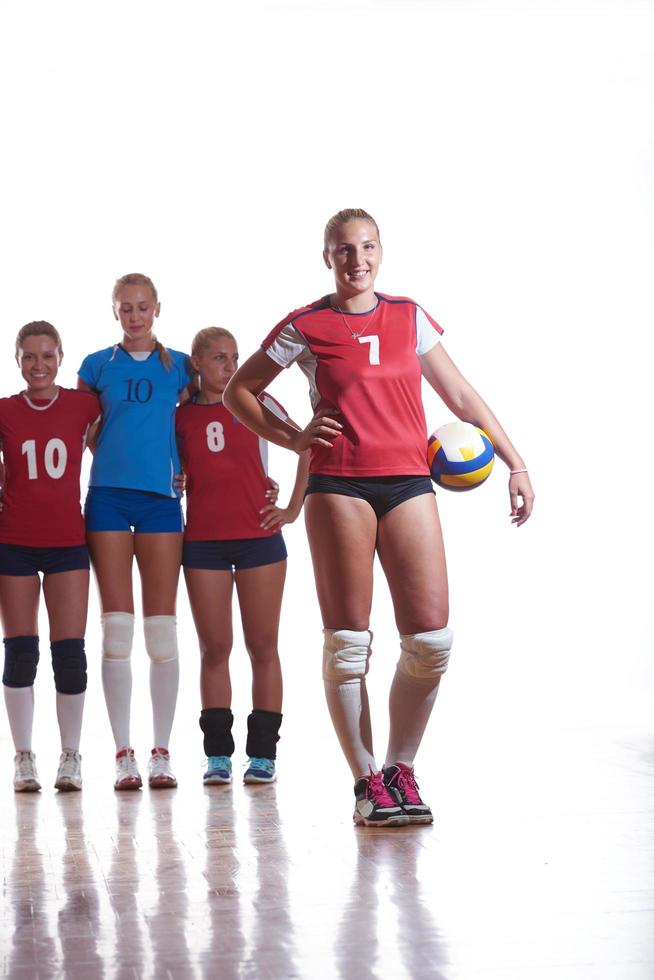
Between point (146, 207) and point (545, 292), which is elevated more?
point (146, 207)

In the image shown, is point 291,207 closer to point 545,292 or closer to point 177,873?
point 545,292

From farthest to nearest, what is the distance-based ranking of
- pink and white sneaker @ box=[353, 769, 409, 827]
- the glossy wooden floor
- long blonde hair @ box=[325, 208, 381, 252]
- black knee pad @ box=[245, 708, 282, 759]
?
black knee pad @ box=[245, 708, 282, 759], long blonde hair @ box=[325, 208, 381, 252], pink and white sneaker @ box=[353, 769, 409, 827], the glossy wooden floor

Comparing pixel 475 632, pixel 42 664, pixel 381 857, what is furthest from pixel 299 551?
pixel 381 857

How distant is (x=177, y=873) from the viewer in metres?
2.32

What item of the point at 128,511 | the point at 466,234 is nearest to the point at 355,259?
the point at 128,511

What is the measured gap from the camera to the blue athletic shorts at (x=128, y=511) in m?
3.45

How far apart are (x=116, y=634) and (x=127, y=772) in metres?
0.37

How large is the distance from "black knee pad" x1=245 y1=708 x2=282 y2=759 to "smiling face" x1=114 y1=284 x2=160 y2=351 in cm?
108

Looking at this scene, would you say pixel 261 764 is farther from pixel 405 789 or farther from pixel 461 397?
pixel 461 397

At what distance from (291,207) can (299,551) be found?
1.46m

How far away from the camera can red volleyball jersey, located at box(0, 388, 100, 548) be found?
135 inches

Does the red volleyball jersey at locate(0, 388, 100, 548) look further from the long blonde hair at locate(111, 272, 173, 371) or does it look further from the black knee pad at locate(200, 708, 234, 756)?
the black knee pad at locate(200, 708, 234, 756)

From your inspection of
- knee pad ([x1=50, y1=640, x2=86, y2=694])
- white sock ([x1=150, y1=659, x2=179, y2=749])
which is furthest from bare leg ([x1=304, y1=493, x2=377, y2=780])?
knee pad ([x1=50, y1=640, x2=86, y2=694])

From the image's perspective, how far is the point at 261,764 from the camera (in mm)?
3520
